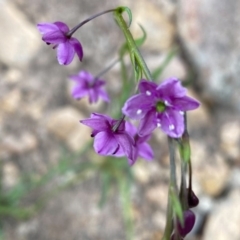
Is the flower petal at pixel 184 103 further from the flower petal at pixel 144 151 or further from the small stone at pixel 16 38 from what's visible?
the small stone at pixel 16 38

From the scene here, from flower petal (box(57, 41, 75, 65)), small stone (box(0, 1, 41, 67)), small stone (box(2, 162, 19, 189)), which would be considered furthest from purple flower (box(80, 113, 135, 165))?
small stone (box(0, 1, 41, 67))

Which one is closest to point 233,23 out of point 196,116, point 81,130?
point 196,116

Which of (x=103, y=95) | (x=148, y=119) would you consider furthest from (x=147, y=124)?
(x=103, y=95)

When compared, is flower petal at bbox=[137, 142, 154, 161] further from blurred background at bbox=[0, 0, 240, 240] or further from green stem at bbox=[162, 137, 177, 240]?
blurred background at bbox=[0, 0, 240, 240]

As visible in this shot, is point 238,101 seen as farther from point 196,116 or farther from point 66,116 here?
point 66,116

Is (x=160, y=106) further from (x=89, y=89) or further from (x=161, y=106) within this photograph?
(x=89, y=89)

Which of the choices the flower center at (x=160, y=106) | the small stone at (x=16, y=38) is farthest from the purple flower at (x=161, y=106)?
the small stone at (x=16, y=38)
